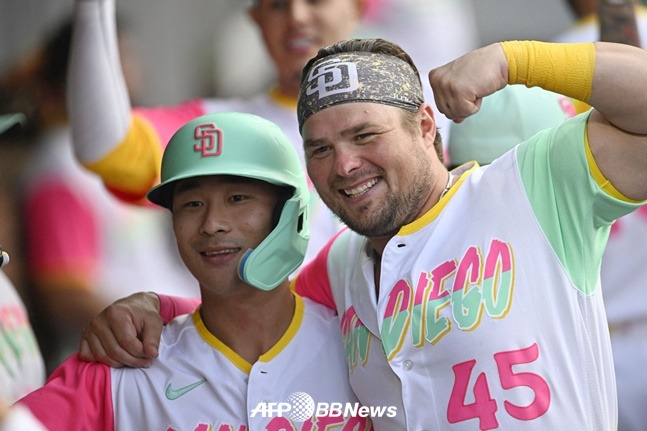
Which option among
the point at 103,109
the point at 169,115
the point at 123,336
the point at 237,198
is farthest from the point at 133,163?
the point at 123,336

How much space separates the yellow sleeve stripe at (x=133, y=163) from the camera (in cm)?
296

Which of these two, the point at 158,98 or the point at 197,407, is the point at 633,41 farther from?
the point at 197,407

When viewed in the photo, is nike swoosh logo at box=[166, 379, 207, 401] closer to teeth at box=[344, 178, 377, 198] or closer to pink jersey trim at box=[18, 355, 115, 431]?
pink jersey trim at box=[18, 355, 115, 431]

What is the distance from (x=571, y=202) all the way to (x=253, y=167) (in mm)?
735

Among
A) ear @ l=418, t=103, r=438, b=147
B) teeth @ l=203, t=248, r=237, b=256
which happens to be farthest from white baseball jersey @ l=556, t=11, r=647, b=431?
teeth @ l=203, t=248, r=237, b=256

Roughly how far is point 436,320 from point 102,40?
1557 mm

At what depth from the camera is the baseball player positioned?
1802 millimetres

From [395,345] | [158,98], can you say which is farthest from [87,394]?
[158,98]

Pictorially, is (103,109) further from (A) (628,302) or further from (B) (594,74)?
(A) (628,302)

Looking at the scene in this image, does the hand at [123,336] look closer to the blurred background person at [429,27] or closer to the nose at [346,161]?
the nose at [346,161]

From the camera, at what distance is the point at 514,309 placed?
6.16 feet

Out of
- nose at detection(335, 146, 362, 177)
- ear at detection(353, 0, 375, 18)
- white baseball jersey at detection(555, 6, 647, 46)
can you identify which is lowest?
nose at detection(335, 146, 362, 177)

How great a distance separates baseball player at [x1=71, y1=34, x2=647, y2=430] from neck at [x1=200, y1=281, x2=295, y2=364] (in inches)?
8.5

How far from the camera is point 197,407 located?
82.3 inches
